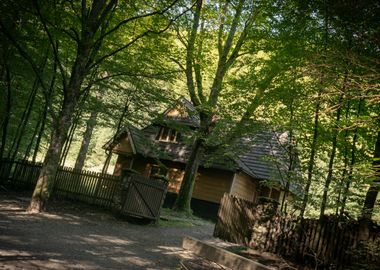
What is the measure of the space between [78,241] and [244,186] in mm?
17623

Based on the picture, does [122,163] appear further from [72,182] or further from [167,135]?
[72,182]

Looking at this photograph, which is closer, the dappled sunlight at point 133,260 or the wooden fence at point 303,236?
the dappled sunlight at point 133,260

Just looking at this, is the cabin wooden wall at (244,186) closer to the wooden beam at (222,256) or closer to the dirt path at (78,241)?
the dirt path at (78,241)

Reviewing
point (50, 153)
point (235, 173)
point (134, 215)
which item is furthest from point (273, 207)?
point (235, 173)

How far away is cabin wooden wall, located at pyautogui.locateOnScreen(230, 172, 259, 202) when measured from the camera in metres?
23.5

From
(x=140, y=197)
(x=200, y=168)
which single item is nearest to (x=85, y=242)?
(x=140, y=197)

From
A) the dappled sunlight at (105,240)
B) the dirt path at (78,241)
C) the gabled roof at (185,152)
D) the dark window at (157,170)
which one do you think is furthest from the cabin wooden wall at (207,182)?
the dappled sunlight at (105,240)

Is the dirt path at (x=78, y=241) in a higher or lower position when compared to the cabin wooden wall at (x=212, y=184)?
lower

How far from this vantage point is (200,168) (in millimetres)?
24750

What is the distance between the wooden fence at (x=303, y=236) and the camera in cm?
834

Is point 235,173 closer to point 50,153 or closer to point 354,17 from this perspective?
point 50,153

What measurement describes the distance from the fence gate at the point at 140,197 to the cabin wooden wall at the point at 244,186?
9.86 meters

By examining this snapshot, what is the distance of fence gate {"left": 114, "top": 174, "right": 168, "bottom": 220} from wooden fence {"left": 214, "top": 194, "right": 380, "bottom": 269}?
2878mm

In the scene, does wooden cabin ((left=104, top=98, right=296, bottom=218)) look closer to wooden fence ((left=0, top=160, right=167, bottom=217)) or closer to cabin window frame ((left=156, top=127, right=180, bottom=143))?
cabin window frame ((left=156, top=127, right=180, bottom=143))
